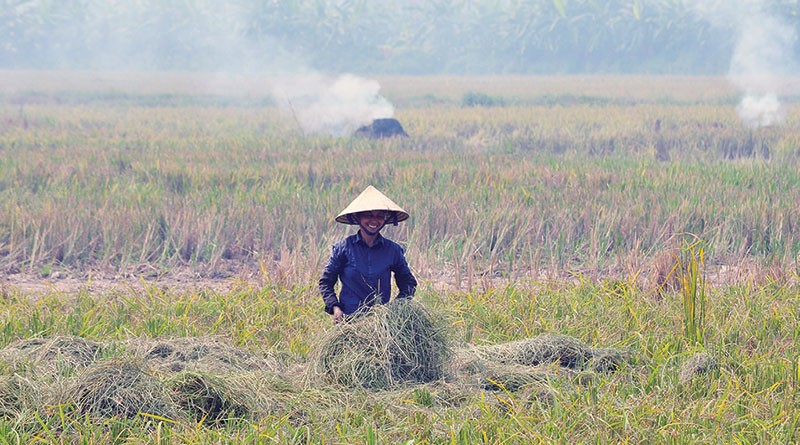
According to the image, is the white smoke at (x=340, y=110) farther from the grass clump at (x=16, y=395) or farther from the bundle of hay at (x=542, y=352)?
the grass clump at (x=16, y=395)

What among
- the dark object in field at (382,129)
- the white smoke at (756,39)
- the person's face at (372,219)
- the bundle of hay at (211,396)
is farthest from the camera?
the white smoke at (756,39)

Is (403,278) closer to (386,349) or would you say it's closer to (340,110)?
(386,349)

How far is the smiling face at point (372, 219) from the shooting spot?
3781mm

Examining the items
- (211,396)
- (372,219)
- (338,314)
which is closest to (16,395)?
(211,396)

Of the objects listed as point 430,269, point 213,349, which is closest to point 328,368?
point 213,349

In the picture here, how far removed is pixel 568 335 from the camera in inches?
173

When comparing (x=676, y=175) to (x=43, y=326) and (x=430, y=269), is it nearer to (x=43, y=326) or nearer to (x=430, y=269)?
(x=430, y=269)

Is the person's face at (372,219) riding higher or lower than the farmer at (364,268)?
higher

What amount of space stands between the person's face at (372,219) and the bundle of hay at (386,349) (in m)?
0.30

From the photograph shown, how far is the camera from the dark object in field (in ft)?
50.9

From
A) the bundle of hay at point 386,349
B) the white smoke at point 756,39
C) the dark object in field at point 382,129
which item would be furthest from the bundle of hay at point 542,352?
the white smoke at point 756,39

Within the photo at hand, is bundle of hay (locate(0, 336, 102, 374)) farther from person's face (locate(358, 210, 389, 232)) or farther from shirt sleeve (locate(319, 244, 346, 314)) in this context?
person's face (locate(358, 210, 389, 232))

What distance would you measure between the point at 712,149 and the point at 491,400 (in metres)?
12.0

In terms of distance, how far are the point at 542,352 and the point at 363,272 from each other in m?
0.85
